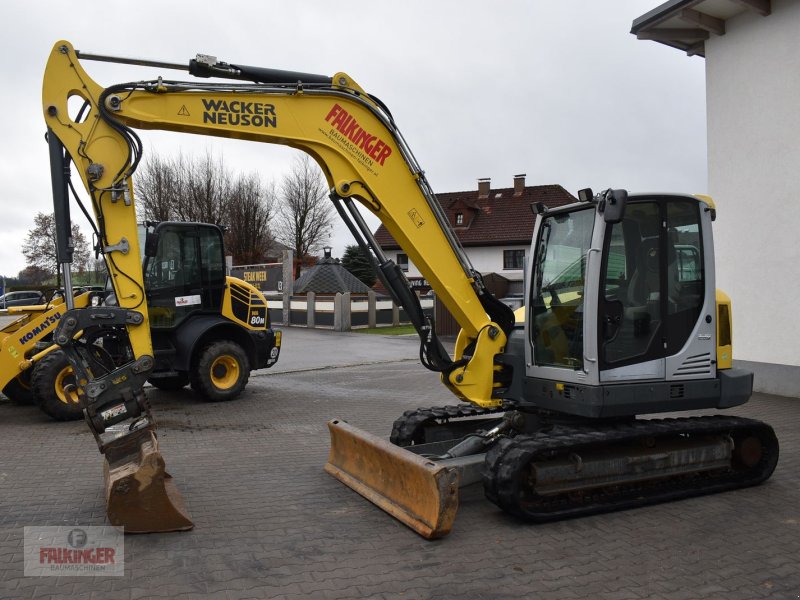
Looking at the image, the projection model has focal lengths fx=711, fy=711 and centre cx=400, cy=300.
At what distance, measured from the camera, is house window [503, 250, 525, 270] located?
4147cm

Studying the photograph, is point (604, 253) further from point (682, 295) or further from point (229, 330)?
point (229, 330)

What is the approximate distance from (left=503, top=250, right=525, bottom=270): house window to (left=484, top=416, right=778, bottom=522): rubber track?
115ft

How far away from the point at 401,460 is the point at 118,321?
2.43 meters

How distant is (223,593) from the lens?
418 centimetres

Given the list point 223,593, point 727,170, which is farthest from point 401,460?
point 727,170

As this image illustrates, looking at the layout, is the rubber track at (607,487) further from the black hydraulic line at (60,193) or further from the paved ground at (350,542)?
the black hydraulic line at (60,193)

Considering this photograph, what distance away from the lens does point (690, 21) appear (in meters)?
11.4

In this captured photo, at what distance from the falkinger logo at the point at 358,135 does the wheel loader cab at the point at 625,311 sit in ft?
5.13

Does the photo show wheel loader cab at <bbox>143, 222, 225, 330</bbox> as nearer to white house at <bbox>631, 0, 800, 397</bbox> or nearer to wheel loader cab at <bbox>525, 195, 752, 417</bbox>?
wheel loader cab at <bbox>525, 195, 752, 417</bbox>

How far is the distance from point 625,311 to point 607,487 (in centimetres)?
147

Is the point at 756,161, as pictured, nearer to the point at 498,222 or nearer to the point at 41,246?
the point at 498,222

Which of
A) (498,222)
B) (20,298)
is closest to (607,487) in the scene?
(498,222)

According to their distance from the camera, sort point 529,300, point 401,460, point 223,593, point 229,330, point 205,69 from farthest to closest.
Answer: point 229,330 → point 529,300 → point 205,69 → point 401,460 → point 223,593

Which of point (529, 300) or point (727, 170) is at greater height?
point (727, 170)
